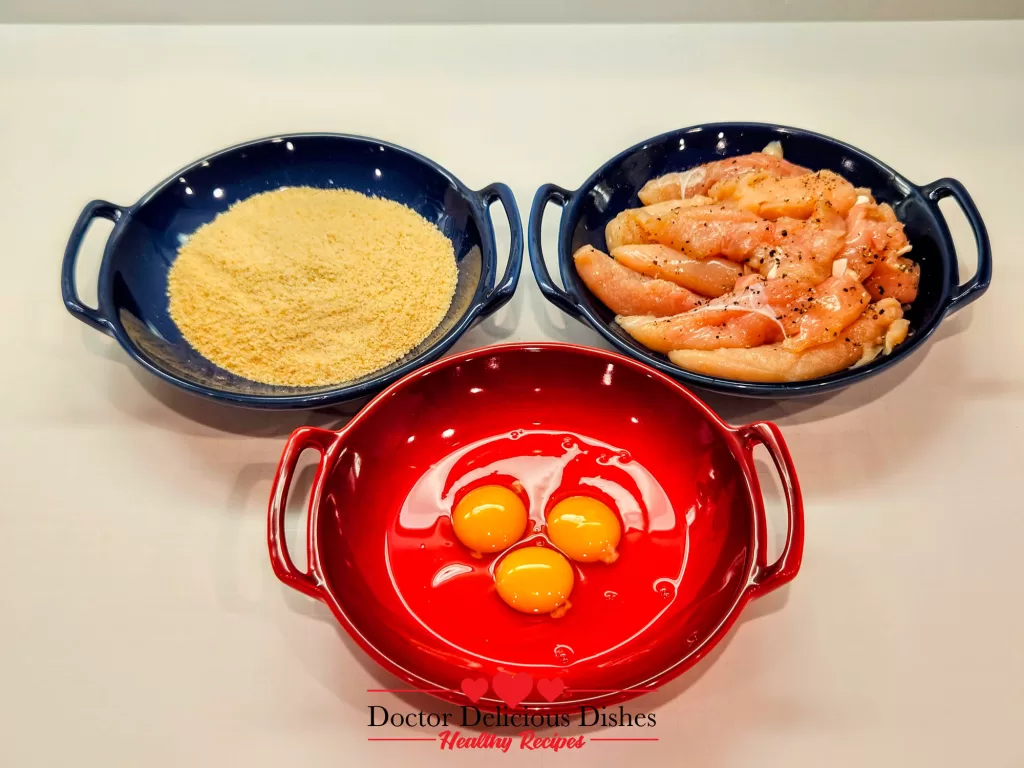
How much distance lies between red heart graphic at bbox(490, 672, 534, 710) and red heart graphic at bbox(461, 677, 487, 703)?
2 cm

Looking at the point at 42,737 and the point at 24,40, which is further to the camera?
the point at 24,40

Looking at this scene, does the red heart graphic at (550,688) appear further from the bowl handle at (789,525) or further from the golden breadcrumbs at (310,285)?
the golden breadcrumbs at (310,285)

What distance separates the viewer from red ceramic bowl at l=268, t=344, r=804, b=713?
1062 millimetres

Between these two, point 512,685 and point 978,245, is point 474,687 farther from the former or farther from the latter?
point 978,245

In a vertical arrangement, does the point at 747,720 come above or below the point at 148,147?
below

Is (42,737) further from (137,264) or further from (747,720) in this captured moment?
(747,720)

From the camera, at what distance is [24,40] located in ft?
7.56

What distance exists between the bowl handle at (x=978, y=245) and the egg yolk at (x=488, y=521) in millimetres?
948

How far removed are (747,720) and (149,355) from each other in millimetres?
1269

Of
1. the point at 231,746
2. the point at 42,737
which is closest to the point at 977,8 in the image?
the point at 231,746

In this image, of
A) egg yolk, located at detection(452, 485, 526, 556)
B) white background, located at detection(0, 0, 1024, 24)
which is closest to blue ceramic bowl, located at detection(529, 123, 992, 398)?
egg yolk, located at detection(452, 485, 526, 556)

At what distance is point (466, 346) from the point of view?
62.9 inches

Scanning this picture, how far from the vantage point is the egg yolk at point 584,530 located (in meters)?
1.21

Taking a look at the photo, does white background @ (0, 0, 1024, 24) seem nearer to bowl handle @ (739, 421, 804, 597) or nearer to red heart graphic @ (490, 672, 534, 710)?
bowl handle @ (739, 421, 804, 597)
